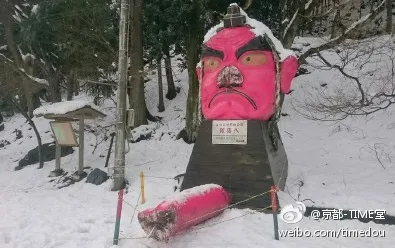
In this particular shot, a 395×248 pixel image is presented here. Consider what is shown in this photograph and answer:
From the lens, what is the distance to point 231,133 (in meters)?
7.40

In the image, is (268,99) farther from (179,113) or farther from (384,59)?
(384,59)

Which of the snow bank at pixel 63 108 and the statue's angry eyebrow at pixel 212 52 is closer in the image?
the statue's angry eyebrow at pixel 212 52

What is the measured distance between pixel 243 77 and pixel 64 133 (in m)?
6.57

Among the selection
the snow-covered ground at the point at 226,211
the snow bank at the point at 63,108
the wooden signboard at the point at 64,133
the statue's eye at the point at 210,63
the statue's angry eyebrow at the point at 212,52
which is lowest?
the snow-covered ground at the point at 226,211

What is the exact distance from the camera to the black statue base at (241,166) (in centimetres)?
708

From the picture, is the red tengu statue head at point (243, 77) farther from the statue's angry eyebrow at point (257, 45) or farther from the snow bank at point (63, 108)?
the snow bank at point (63, 108)

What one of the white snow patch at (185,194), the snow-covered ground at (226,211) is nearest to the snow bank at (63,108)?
the snow-covered ground at (226,211)

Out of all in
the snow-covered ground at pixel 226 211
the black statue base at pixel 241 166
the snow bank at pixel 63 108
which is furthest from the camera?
the snow bank at pixel 63 108

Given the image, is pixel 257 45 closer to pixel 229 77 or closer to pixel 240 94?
pixel 229 77

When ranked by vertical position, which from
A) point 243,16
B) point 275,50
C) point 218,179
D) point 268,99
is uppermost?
point 243,16

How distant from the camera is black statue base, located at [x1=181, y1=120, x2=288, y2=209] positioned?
7.08 meters

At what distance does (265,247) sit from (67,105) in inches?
310

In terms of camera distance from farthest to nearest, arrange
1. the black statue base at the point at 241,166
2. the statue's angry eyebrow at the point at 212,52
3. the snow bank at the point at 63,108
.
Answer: the snow bank at the point at 63,108, the statue's angry eyebrow at the point at 212,52, the black statue base at the point at 241,166

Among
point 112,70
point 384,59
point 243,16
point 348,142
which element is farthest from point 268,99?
point 384,59
